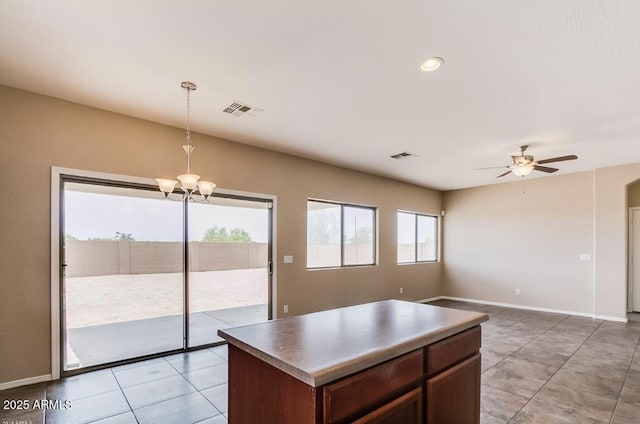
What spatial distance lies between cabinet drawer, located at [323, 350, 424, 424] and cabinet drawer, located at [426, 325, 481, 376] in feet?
0.37

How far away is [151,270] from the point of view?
158 inches

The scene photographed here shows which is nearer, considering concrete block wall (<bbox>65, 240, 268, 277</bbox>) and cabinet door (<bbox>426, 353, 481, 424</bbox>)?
cabinet door (<bbox>426, 353, 481, 424</bbox>)

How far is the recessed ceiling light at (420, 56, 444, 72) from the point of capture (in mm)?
2523

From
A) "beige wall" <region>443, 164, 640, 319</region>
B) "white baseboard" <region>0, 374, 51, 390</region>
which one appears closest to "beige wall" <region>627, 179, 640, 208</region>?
"beige wall" <region>443, 164, 640, 319</region>

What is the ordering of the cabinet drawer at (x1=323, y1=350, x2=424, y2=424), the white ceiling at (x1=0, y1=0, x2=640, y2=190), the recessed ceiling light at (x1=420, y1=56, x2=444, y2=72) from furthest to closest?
the recessed ceiling light at (x1=420, y1=56, x2=444, y2=72) → the white ceiling at (x1=0, y1=0, x2=640, y2=190) → the cabinet drawer at (x1=323, y1=350, x2=424, y2=424)

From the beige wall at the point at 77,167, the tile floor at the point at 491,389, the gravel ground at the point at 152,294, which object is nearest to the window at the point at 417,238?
the beige wall at the point at 77,167

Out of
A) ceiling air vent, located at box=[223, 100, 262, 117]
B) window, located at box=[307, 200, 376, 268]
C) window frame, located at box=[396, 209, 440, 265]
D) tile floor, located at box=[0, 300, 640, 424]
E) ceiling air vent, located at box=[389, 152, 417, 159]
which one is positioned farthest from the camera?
window frame, located at box=[396, 209, 440, 265]

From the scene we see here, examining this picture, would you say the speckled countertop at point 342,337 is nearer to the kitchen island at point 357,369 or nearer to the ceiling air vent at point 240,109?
the kitchen island at point 357,369

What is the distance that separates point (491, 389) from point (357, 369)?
2642 millimetres

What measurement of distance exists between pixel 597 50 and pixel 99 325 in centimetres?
543

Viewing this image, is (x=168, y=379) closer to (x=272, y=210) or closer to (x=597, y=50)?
(x=272, y=210)

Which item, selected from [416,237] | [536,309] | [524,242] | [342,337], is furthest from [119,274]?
[536,309]

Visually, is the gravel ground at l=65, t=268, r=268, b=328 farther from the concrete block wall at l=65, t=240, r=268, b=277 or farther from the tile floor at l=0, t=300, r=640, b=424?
the tile floor at l=0, t=300, r=640, b=424

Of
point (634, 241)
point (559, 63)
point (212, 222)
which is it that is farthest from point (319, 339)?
point (634, 241)
